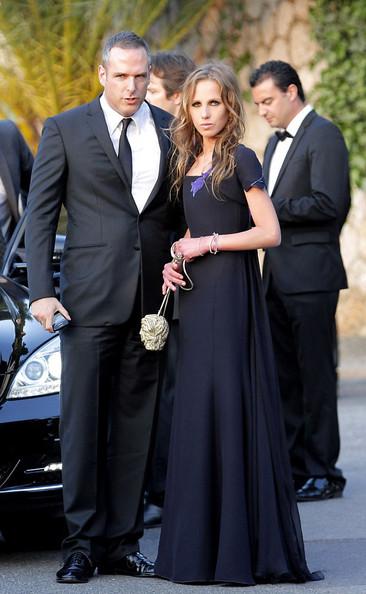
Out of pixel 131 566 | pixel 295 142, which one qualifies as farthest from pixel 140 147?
pixel 295 142

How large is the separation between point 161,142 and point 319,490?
89.5 inches

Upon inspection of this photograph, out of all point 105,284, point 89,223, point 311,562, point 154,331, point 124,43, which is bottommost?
point 311,562

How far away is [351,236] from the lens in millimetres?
13281

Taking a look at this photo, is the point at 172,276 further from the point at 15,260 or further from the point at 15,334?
the point at 15,260

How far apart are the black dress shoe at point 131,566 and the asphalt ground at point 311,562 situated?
0.16 ft

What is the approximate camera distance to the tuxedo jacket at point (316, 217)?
20.9ft

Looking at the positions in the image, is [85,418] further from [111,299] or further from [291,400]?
[291,400]

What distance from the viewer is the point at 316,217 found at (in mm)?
6328

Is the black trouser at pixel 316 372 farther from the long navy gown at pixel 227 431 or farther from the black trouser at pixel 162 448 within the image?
the long navy gown at pixel 227 431

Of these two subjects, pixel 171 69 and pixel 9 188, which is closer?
pixel 171 69

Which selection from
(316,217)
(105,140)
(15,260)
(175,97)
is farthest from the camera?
(316,217)

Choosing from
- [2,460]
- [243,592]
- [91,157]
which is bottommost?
[243,592]

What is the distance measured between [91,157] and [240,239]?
62cm

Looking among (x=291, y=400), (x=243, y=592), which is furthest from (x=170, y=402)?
(x=243, y=592)
